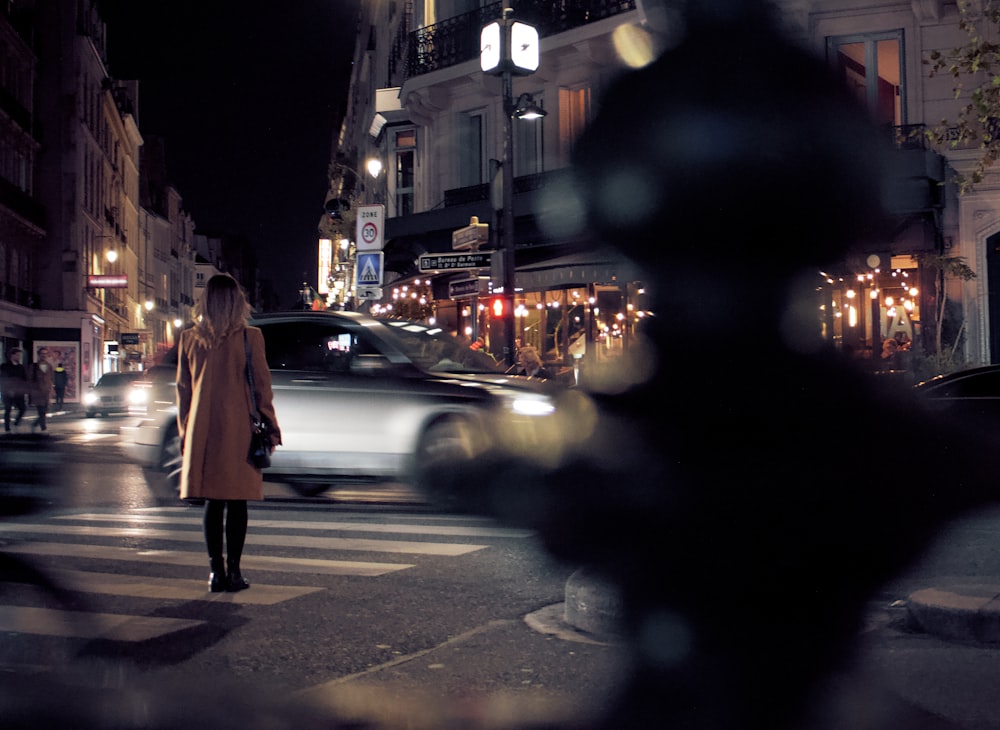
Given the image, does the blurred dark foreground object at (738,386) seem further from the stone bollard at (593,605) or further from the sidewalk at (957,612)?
the sidewalk at (957,612)

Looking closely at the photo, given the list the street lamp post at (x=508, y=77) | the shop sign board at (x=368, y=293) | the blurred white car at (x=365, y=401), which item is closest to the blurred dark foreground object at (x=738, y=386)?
the blurred white car at (x=365, y=401)

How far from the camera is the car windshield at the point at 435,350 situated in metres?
10.5

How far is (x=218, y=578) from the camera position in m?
6.03

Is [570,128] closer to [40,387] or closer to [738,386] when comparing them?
[738,386]

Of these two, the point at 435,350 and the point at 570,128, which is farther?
the point at 435,350

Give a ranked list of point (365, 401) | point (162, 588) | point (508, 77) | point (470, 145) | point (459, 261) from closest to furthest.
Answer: point (162, 588)
point (365, 401)
point (508, 77)
point (459, 261)
point (470, 145)

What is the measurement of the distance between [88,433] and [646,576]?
23367 mm

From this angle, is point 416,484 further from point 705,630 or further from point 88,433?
point 88,433

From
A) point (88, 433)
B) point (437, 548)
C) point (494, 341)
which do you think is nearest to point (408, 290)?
point (494, 341)

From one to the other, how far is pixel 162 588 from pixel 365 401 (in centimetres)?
425

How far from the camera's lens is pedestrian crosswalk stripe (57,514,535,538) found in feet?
27.0

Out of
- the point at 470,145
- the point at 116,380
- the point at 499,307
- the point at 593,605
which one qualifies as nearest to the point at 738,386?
the point at 593,605

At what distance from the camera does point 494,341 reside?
2805cm

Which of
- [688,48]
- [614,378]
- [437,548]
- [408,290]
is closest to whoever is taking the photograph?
[688,48]
